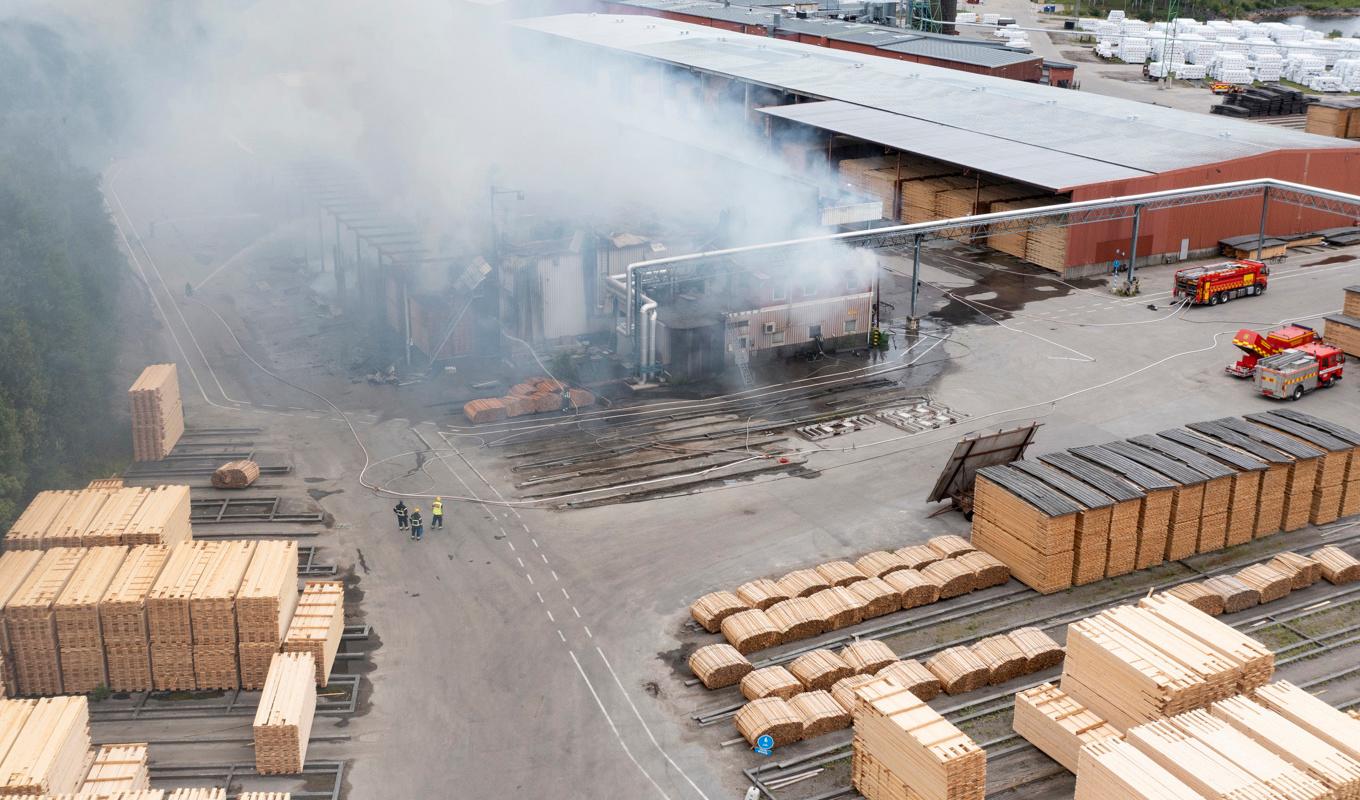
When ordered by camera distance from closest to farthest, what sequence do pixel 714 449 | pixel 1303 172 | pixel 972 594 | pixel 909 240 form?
pixel 972 594
pixel 714 449
pixel 909 240
pixel 1303 172

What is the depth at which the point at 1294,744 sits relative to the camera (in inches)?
685

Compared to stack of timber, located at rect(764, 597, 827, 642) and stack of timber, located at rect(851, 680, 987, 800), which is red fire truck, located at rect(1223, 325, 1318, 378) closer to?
stack of timber, located at rect(764, 597, 827, 642)

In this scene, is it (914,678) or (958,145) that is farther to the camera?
(958,145)

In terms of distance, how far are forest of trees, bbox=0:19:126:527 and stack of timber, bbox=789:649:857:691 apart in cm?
1494

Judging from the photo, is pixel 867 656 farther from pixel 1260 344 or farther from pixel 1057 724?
A: pixel 1260 344

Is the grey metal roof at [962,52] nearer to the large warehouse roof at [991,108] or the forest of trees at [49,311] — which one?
the large warehouse roof at [991,108]

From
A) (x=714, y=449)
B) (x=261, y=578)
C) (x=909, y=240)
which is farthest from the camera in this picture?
(x=909, y=240)

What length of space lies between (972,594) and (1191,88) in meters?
79.9

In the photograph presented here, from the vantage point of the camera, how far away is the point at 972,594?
2491 centimetres

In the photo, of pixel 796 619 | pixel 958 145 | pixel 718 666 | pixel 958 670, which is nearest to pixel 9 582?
pixel 718 666

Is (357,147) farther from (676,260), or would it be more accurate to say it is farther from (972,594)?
(972,594)

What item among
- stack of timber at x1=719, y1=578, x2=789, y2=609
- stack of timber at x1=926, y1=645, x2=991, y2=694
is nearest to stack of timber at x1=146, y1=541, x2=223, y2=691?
stack of timber at x1=719, y1=578, x2=789, y2=609

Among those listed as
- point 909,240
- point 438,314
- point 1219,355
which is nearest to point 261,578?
point 438,314

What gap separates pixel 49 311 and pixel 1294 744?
2692 cm
